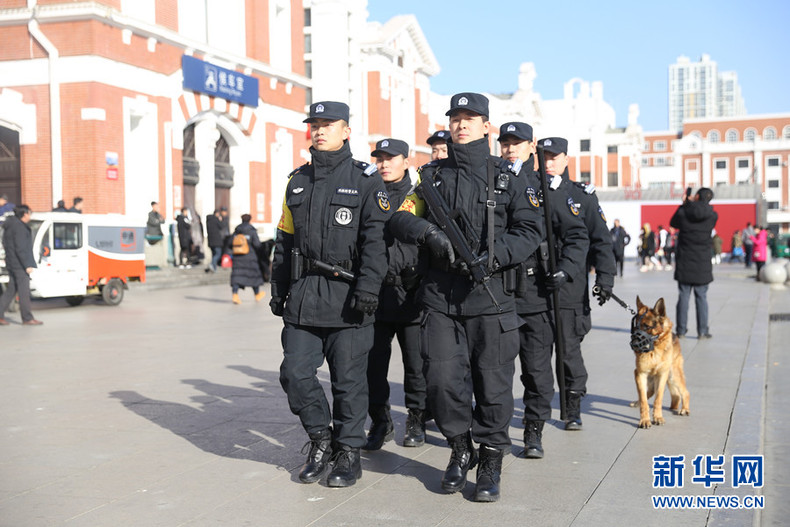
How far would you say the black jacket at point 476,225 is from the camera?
495 centimetres

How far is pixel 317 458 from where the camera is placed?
5.22 metres

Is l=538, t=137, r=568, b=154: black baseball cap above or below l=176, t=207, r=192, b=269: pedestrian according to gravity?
above

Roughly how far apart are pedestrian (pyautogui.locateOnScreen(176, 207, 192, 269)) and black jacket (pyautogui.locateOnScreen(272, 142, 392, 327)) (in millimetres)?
19390

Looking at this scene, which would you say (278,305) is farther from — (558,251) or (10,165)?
(10,165)

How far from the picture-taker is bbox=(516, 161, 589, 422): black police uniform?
5906 mm

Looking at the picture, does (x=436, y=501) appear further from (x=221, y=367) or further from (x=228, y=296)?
(x=228, y=296)

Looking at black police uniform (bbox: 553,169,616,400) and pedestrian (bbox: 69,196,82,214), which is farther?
pedestrian (bbox: 69,196,82,214)

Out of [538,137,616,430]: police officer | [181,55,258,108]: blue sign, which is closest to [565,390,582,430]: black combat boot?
[538,137,616,430]: police officer

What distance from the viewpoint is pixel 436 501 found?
15.8ft

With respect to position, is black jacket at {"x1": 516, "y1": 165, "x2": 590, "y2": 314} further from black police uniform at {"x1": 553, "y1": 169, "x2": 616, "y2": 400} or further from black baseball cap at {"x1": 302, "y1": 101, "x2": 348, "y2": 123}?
black baseball cap at {"x1": 302, "y1": 101, "x2": 348, "y2": 123}

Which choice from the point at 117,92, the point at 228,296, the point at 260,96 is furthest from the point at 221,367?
the point at 260,96

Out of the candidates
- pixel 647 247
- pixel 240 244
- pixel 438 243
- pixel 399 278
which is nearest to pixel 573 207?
pixel 399 278

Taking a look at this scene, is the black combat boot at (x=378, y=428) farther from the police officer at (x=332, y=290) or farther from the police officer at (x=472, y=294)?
the police officer at (x=472, y=294)

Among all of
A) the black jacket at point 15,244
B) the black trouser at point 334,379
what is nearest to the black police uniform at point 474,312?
the black trouser at point 334,379
